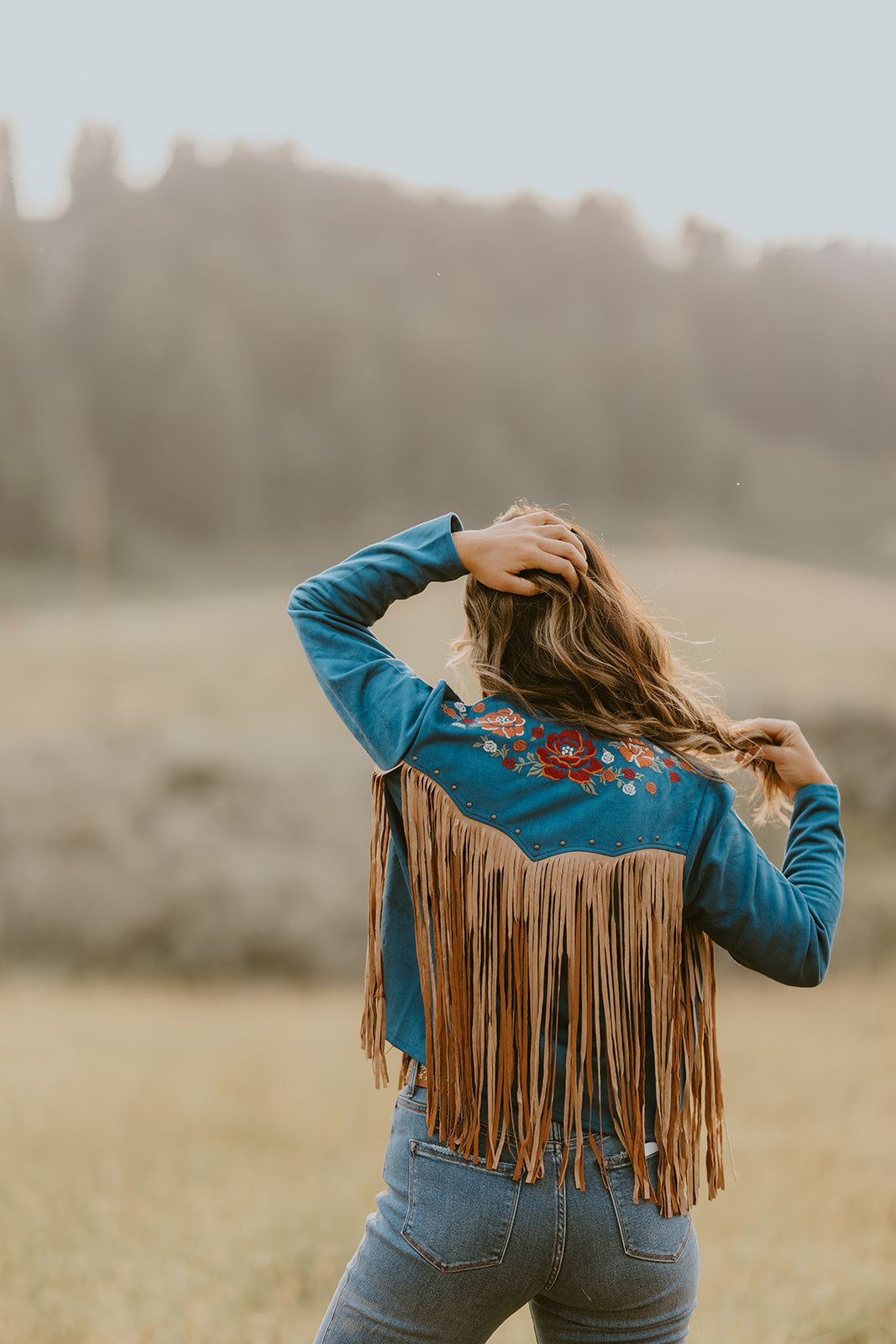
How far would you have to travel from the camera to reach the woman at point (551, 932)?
34.9 inches

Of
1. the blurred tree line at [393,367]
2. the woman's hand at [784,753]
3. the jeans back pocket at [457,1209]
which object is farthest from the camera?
the blurred tree line at [393,367]

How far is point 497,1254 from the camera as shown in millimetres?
866

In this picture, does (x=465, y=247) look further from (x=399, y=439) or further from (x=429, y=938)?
(x=429, y=938)

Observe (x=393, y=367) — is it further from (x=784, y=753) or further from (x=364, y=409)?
(x=784, y=753)

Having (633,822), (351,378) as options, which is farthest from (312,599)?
(351,378)

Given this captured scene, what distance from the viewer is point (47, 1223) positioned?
2.64m

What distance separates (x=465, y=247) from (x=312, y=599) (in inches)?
685

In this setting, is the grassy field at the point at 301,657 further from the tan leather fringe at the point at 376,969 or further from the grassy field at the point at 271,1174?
the tan leather fringe at the point at 376,969

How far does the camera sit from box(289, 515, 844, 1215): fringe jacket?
0.90 m

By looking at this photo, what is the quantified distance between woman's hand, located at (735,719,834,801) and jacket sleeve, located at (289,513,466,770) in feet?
1.04

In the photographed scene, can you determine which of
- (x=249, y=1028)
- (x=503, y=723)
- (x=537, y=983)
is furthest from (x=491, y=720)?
(x=249, y=1028)

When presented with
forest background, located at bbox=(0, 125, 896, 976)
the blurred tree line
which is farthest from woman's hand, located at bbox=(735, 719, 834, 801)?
the blurred tree line

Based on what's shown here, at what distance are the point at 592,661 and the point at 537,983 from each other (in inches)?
11.3

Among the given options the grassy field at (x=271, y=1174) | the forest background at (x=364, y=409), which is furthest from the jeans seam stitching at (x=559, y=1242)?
the forest background at (x=364, y=409)
